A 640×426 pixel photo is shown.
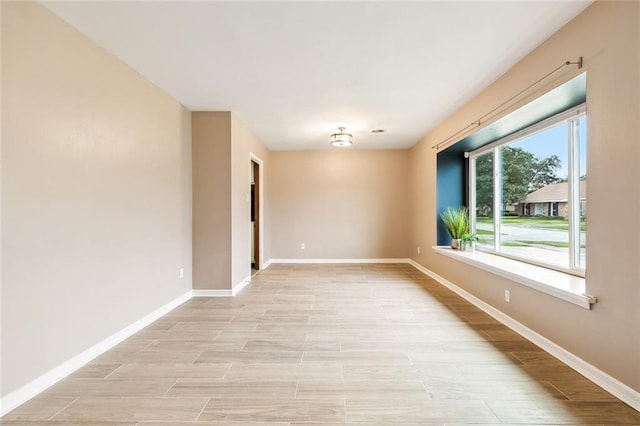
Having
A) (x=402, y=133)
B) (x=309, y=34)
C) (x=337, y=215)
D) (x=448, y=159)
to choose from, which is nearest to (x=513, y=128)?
(x=448, y=159)

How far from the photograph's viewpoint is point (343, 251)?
6621 millimetres

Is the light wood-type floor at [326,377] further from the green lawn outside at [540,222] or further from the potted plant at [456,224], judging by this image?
the potted plant at [456,224]

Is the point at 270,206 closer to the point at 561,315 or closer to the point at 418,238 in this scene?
the point at 418,238

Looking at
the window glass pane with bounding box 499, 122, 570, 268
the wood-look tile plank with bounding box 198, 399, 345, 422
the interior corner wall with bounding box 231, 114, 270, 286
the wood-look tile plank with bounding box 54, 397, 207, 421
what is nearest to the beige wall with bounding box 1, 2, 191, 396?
the wood-look tile plank with bounding box 54, 397, 207, 421

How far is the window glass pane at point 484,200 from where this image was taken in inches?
167

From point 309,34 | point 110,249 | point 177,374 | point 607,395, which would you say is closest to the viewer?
point 607,395

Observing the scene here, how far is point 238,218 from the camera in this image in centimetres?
439

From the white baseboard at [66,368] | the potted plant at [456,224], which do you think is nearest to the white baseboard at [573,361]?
the potted plant at [456,224]

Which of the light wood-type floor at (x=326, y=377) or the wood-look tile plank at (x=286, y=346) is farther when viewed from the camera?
the wood-look tile plank at (x=286, y=346)

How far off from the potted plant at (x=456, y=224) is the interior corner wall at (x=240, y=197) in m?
3.23

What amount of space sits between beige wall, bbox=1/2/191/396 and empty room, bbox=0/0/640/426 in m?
0.02

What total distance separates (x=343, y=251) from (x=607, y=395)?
16.3 ft

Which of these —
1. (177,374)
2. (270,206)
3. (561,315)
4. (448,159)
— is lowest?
(177,374)

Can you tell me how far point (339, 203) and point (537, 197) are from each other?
3845 mm
